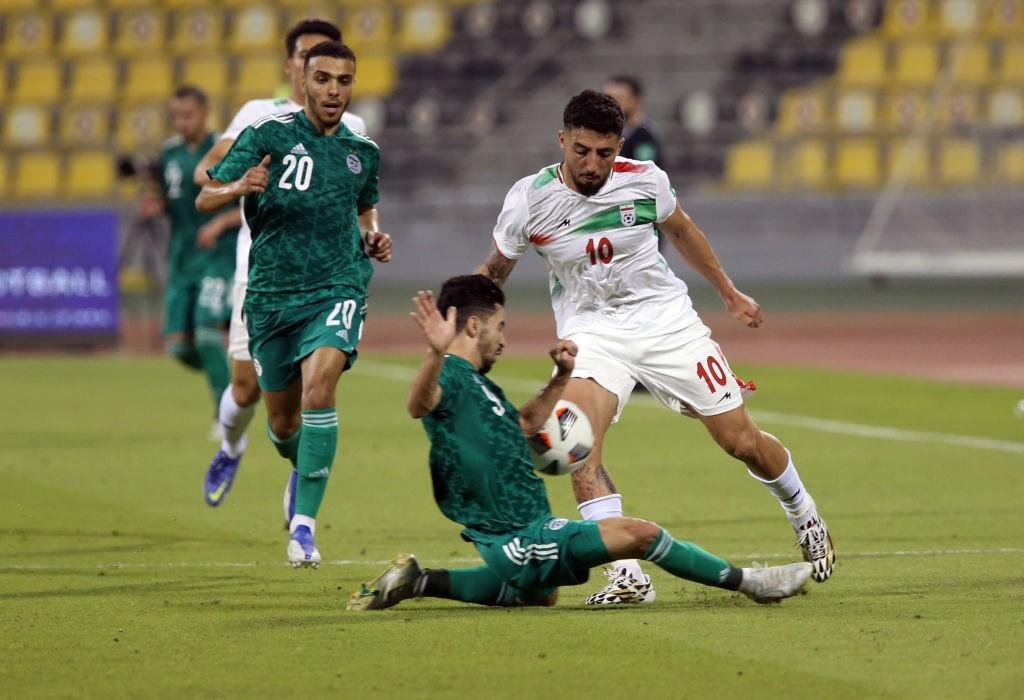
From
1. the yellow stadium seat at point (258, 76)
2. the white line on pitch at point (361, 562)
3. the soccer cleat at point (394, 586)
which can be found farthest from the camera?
the yellow stadium seat at point (258, 76)

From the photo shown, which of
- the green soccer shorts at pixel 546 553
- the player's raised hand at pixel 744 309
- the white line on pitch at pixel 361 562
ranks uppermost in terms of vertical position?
the player's raised hand at pixel 744 309

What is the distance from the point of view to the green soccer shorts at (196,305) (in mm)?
11750

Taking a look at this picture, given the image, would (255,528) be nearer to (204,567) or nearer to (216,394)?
(204,567)

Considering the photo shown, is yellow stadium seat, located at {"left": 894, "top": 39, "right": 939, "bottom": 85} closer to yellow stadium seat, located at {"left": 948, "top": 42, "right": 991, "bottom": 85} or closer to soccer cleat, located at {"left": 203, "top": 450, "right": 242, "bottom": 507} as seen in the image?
yellow stadium seat, located at {"left": 948, "top": 42, "right": 991, "bottom": 85}

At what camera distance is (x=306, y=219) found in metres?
7.28

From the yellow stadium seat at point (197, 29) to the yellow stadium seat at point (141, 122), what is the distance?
5.42 feet

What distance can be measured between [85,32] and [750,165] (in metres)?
10.9

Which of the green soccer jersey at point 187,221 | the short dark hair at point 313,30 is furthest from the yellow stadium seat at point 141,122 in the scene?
the short dark hair at point 313,30

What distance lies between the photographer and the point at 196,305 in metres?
12.0

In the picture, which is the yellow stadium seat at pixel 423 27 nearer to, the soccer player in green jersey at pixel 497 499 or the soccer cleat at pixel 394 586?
the soccer player in green jersey at pixel 497 499

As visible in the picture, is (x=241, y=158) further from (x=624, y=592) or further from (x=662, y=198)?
(x=624, y=592)

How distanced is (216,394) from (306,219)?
190 inches

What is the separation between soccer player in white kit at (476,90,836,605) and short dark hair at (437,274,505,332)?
62cm

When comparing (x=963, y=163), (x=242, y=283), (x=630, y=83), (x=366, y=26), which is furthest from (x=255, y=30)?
(x=242, y=283)
